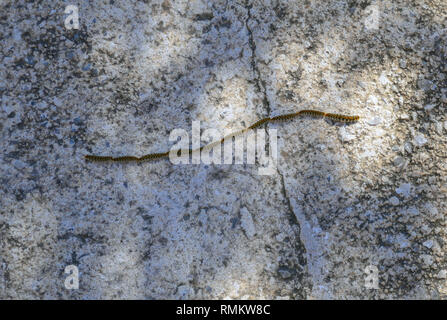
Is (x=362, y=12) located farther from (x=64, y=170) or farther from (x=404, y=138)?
(x=64, y=170)

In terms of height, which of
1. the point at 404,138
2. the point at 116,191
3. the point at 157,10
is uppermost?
the point at 157,10

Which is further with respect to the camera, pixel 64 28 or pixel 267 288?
pixel 64 28

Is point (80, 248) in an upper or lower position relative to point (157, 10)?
lower

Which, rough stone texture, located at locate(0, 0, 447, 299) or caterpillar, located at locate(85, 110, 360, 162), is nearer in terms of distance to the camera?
rough stone texture, located at locate(0, 0, 447, 299)

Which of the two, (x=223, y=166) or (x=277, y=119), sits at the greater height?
(x=277, y=119)

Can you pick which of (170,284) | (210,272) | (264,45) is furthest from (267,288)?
(264,45)

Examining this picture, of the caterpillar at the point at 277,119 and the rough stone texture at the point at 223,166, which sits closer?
the rough stone texture at the point at 223,166
